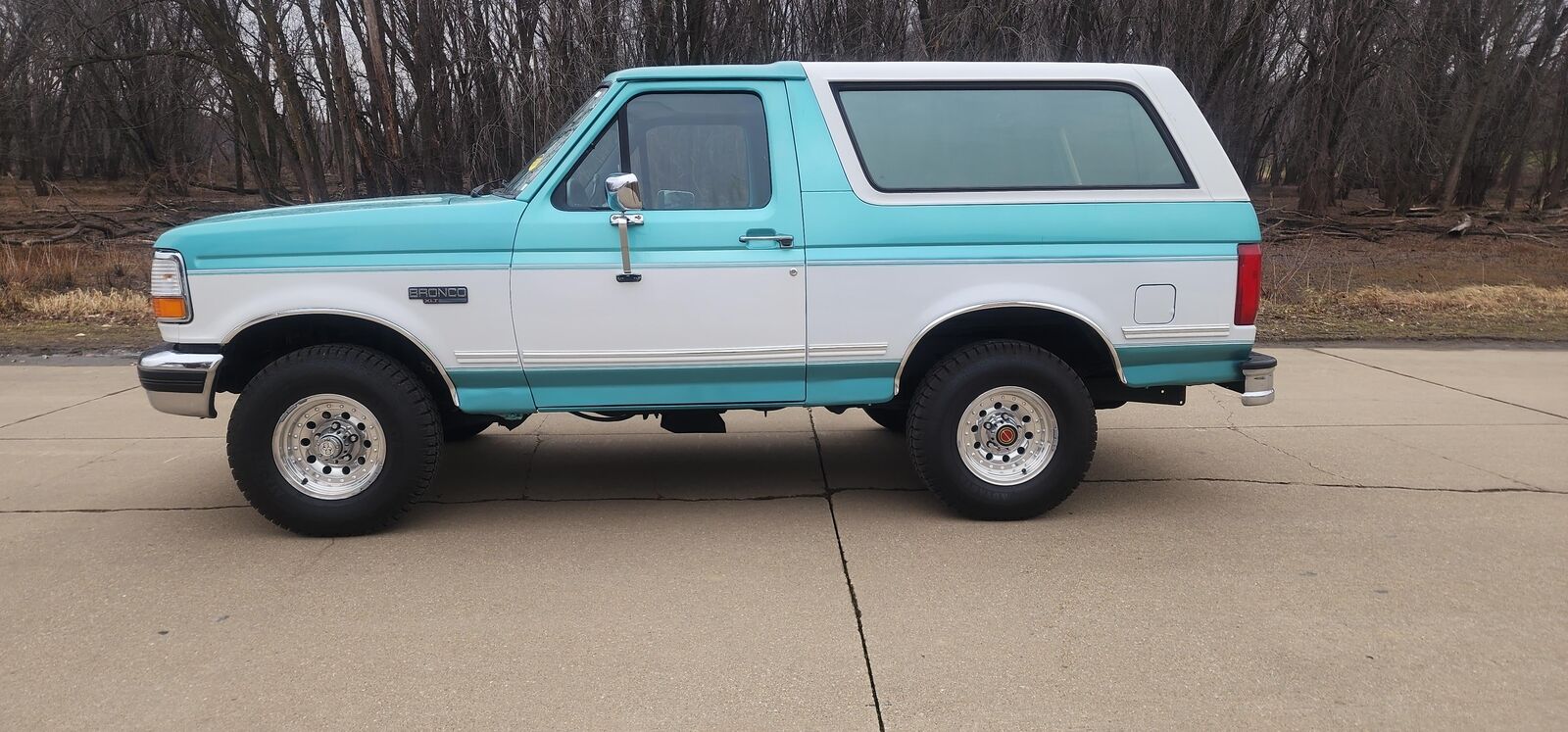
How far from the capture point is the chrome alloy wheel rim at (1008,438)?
4.99 metres

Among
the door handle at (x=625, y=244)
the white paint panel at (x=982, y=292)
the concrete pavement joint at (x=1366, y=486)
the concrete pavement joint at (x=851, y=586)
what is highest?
the door handle at (x=625, y=244)

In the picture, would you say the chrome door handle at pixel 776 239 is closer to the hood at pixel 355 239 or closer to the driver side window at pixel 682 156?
the driver side window at pixel 682 156

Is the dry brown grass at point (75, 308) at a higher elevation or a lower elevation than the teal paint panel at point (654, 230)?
lower

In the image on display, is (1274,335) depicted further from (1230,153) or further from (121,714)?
(121,714)

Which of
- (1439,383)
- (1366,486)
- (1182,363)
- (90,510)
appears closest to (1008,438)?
(1182,363)

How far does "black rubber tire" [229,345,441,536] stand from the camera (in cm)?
463

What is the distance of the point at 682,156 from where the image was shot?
4.91 metres

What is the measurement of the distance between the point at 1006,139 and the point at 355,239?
2.99m

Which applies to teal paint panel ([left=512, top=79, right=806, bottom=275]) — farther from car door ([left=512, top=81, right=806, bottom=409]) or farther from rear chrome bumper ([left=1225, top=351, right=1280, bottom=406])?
rear chrome bumper ([left=1225, top=351, right=1280, bottom=406])

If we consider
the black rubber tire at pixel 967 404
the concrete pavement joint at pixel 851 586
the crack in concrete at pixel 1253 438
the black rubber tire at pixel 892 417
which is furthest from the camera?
the black rubber tire at pixel 892 417

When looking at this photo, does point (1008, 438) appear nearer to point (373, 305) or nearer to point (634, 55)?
point (373, 305)

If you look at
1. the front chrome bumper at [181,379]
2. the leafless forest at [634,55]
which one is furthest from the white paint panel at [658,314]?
the leafless forest at [634,55]

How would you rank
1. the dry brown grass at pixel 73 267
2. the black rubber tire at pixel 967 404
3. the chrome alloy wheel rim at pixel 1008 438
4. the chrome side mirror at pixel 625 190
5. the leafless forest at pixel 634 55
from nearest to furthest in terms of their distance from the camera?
the chrome side mirror at pixel 625 190
the black rubber tire at pixel 967 404
the chrome alloy wheel rim at pixel 1008 438
the dry brown grass at pixel 73 267
the leafless forest at pixel 634 55

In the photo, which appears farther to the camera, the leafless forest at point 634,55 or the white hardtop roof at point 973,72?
the leafless forest at point 634,55
